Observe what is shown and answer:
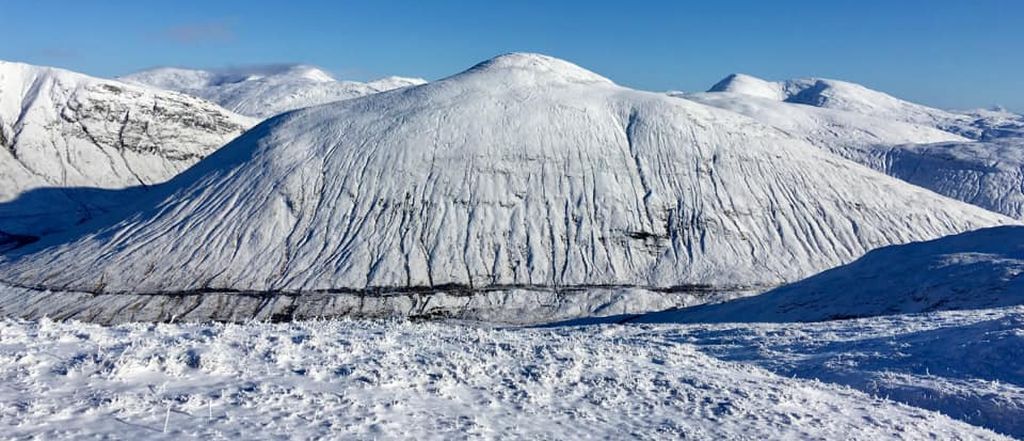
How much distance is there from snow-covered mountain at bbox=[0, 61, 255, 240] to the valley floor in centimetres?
12419

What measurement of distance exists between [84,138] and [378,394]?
159 m

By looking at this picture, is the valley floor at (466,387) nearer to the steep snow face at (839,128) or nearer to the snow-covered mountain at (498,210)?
the snow-covered mountain at (498,210)

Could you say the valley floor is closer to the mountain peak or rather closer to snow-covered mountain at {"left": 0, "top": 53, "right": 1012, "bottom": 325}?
snow-covered mountain at {"left": 0, "top": 53, "right": 1012, "bottom": 325}

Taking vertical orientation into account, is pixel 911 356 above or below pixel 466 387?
below

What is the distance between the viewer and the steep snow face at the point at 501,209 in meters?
75.3

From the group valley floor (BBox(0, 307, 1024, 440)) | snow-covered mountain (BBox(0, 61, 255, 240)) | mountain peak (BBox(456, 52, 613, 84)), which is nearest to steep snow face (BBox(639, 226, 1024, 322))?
valley floor (BBox(0, 307, 1024, 440))

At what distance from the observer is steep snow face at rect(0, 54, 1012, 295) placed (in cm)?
7531

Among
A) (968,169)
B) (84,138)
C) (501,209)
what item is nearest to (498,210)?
(501,209)

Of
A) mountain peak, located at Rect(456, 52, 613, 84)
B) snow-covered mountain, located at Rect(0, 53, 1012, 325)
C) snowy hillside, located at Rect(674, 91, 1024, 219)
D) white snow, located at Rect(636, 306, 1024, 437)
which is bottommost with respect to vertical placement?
white snow, located at Rect(636, 306, 1024, 437)

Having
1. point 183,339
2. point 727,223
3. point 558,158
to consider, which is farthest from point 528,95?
point 183,339

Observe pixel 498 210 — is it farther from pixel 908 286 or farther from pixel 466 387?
pixel 466 387

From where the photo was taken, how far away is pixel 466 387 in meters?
17.0

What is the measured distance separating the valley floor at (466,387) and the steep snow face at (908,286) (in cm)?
1929

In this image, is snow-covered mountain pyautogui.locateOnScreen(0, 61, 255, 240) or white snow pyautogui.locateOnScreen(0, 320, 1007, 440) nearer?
white snow pyautogui.locateOnScreen(0, 320, 1007, 440)
